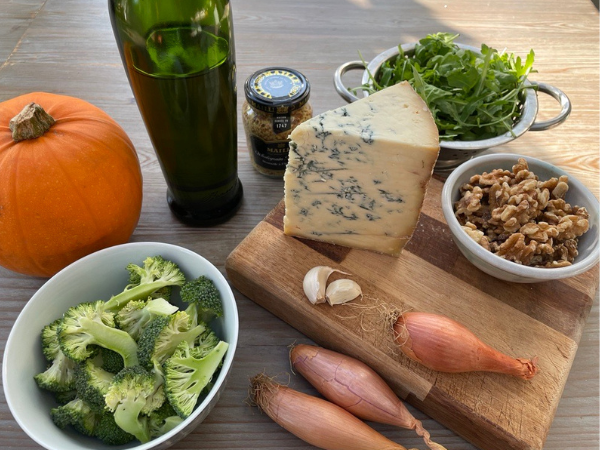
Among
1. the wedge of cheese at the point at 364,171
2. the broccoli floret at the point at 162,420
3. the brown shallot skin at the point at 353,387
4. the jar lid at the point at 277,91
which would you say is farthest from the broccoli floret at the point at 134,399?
the jar lid at the point at 277,91

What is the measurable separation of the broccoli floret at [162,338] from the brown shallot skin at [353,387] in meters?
0.21

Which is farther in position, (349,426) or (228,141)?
(228,141)

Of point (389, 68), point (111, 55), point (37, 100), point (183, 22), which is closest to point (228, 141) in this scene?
point (183, 22)

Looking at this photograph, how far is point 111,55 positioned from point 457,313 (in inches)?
49.5

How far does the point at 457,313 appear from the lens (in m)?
0.87

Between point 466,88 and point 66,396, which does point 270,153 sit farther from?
point 66,396

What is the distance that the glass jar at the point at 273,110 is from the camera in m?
0.96

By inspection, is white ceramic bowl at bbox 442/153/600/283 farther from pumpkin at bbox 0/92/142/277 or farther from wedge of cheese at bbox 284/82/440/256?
pumpkin at bbox 0/92/142/277

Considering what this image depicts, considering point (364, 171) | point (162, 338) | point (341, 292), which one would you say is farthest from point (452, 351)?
point (162, 338)

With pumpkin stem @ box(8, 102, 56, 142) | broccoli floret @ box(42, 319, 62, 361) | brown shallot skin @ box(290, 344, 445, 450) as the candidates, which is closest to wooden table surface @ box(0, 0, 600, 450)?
brown shallot skin @ box(290, 344, 445, 450)

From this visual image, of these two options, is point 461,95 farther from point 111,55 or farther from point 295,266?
point 111,55

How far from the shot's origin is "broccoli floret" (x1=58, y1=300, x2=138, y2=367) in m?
0.71

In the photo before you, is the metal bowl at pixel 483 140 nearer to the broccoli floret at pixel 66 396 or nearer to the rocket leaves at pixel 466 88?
the rocket leaves at pixel 466 88

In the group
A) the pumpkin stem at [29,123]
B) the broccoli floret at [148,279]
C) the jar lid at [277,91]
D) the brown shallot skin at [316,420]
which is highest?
the pumpkin stem at [29,123]
